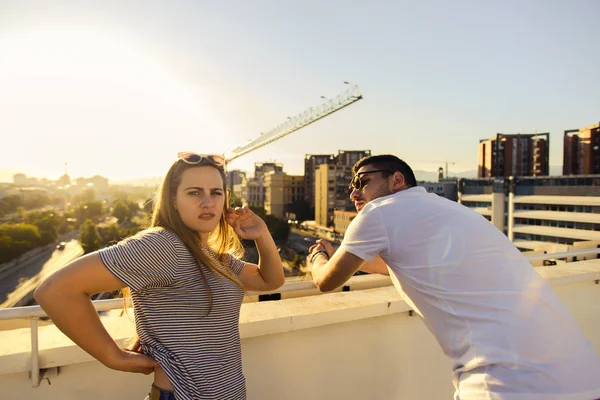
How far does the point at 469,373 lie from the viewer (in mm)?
1081

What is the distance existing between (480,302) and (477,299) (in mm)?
11

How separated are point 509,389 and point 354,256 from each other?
0.55m

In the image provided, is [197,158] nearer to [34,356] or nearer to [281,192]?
[34,356]

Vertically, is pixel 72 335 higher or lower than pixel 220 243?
lower

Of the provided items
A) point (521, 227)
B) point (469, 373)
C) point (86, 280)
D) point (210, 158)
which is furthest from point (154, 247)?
point (521, 227)

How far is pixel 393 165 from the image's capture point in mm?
1536

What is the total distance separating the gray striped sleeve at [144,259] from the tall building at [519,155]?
5577 centimetres

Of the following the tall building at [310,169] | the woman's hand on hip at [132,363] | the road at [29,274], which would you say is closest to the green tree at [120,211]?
the road at [29,274]

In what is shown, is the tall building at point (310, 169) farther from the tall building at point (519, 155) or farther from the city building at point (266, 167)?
the tall building at point (519, 155)

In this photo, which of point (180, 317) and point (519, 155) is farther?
point (519, 155)

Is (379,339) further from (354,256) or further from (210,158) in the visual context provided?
(210,158)

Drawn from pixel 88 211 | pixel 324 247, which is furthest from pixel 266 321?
pixel 88 211

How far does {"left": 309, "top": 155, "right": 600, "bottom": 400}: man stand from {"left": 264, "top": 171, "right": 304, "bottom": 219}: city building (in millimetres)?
53961

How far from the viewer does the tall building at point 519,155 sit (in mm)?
49812
